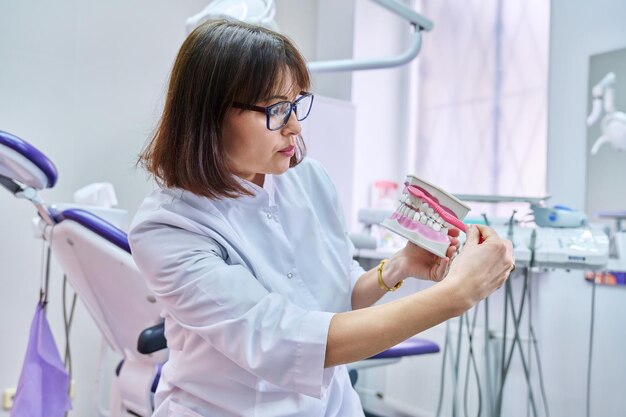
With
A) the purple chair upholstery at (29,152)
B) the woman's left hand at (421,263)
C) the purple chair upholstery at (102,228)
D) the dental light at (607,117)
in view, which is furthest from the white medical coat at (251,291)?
the dental light at (607,117)

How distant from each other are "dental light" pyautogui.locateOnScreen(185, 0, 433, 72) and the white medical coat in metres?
1.10

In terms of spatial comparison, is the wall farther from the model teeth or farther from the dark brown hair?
the dark brown hair

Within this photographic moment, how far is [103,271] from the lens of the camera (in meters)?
1.77

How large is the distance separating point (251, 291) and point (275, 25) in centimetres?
147

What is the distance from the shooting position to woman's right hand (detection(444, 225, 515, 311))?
84cm

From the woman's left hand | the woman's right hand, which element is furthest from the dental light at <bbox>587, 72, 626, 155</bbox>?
the woman's right hand

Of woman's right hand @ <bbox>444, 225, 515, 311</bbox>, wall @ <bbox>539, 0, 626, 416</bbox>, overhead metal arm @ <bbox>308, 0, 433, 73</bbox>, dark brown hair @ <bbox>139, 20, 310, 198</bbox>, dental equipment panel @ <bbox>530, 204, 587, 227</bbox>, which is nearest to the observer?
woman's right hand @ <bbox>444, 225, 515, 311</bbox>

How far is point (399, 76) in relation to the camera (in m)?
3.99

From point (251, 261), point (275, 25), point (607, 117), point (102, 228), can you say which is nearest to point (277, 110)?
point (251, 261)

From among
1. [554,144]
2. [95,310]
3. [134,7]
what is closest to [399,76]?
[554,144]

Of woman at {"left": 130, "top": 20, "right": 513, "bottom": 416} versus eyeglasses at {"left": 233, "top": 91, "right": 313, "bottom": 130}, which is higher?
eyeglasses at {"left": 233, "top": 91, "right": 313, "bottom": 130}

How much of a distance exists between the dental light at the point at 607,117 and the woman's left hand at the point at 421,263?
1690mm

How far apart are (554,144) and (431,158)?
0.96 metres

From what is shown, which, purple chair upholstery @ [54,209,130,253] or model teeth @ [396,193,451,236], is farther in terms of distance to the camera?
purple chair upholstery @ [54,209,130,253]
